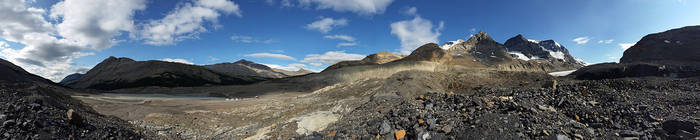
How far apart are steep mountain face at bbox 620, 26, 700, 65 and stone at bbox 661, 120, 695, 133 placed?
1266 inches

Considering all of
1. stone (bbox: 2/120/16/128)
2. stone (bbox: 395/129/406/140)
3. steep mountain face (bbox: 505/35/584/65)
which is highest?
steep mountain face (bbox: 505/35/584/65)

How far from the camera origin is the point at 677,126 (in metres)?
3.96

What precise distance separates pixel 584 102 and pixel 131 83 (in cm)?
6798

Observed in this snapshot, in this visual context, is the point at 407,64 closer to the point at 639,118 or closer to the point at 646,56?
the point at 646,56

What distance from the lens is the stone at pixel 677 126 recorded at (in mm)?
3852

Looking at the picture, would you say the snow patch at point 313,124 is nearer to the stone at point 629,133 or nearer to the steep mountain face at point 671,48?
the stone at point 629,133

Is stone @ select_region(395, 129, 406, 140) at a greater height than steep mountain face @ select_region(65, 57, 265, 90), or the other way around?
steep mountain face @ select_region(65, 57, 265, 90)

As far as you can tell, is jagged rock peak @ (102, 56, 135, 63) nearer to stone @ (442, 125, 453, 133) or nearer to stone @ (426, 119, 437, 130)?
stone @ (426, 119, 437, 130)

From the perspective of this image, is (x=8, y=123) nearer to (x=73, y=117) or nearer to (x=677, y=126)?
(x=73, y=117)

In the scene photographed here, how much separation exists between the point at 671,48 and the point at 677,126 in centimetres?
4219

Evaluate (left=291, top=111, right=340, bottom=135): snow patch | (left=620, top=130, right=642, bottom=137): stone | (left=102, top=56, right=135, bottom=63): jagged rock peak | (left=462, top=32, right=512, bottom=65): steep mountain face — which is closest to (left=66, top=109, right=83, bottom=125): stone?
(left=291, top=111, right=340, bottom=135): snow patch

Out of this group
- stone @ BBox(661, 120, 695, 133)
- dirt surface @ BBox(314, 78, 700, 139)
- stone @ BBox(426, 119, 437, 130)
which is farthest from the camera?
stone @ BBox(426, 119, 437, 130)

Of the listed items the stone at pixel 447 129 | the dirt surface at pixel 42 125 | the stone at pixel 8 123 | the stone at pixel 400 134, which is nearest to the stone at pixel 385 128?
the stone at pixel 400 134

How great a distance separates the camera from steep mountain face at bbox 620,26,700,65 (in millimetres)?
26853
